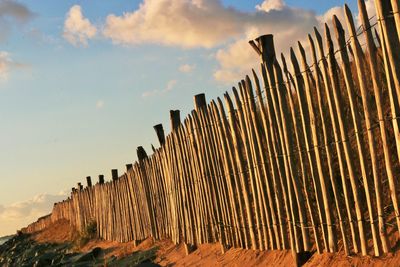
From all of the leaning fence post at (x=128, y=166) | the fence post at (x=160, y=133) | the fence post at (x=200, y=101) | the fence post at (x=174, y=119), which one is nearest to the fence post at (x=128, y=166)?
the leaning fence post at (x=128, y=166)

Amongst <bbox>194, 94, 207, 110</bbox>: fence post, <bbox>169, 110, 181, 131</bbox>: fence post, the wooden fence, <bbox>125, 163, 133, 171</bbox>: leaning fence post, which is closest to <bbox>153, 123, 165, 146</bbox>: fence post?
the wooden fence

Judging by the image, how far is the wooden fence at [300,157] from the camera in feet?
14.8

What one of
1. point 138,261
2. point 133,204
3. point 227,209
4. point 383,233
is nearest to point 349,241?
point 383,233

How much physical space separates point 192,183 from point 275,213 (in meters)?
2.52

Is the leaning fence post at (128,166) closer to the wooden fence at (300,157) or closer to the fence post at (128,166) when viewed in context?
the fence post at (128,166)

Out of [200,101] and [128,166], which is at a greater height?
[200,101]

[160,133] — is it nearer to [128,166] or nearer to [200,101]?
[200,101]

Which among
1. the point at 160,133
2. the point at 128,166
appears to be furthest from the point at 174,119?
the point at 128,166

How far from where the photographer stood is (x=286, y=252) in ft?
19.6

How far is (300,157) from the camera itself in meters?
5.43

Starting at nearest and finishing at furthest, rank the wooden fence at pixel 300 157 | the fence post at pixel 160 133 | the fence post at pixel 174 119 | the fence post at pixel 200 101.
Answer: the wooden fence at pixel 300 157, the fence post at pixel 200 101, the fence post at pixel 174 119, the fence post at pixel 160 133

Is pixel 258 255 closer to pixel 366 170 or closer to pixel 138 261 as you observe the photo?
pixel 366 170

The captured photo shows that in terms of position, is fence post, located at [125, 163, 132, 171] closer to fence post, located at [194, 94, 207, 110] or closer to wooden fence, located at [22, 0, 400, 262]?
wooden fence, located at [22, 0, 400, 262]

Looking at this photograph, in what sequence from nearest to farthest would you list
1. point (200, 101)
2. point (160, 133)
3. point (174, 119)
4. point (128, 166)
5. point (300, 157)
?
point (300, 157), point (200, 101), point (174, 119), point (160, 133), point (128, 166)
